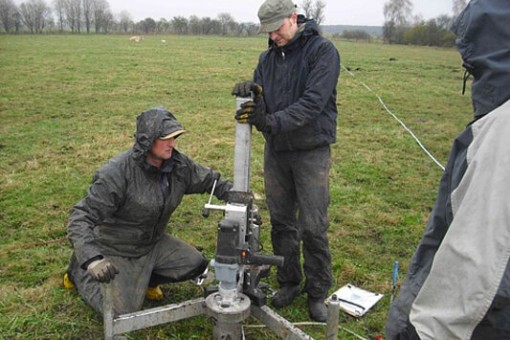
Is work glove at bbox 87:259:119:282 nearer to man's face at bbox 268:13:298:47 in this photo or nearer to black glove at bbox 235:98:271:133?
black glove at bbox 235:98:271:133

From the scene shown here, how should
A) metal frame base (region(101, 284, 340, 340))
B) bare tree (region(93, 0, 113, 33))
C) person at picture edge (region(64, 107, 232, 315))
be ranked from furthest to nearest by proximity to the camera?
bare tree (region(93, 0, 113, 33)) → person at picture edge (region(64, 107, 232, 315)) → metal frame base (region(101, 284, 340, 340))

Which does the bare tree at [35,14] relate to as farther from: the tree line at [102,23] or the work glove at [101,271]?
the work glove at [101,271]

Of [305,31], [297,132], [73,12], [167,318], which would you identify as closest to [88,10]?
[73,12]

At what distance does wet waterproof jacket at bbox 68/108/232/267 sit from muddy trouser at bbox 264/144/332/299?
0.45 m

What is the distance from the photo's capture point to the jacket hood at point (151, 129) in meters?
3.87

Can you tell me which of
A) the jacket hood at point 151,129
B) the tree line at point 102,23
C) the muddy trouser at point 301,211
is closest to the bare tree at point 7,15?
the tree line at point 102,23

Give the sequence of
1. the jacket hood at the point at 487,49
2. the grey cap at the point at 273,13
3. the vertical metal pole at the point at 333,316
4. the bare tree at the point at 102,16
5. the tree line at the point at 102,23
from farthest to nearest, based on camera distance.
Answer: the bare tree at the point at 102,16 → the tree line at the point at 102,23 → the grey cap at the point at 273,13 → the vertical metal pole at the point at 333,316 → the jacket hood at the point at 487,49

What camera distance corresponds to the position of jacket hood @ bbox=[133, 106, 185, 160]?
3869mm

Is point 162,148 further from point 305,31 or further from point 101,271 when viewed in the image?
point 305,31

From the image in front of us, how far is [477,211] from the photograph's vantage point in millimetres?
1489

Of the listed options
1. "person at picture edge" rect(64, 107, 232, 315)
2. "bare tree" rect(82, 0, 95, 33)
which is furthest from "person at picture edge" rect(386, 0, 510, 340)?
"bare tree" rect(82, 0, 95, 33)

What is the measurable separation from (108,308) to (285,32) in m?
2.36

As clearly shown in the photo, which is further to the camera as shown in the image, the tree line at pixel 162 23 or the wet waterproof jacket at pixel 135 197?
the tree line at pixel 162 23

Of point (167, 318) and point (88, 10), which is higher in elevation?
point (88, 10)
